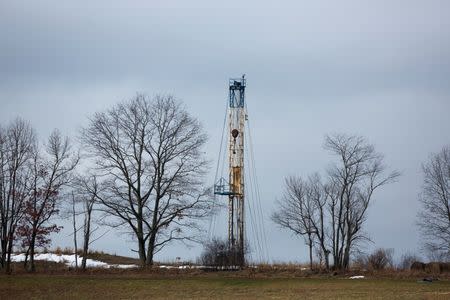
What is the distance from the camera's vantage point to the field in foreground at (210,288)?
105ft

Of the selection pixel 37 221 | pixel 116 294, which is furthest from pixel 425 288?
pixel 37 221

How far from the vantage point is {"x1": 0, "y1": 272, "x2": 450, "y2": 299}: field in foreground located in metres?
Answer: 32.0

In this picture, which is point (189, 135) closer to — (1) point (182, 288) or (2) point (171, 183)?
(2) point (171, 183)

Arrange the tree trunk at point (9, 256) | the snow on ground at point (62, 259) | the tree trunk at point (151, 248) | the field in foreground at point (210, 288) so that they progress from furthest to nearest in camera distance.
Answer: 1. the snow on ground at point (62, 259)
2. the tree trunk at point (151, 248)
3. the tree trunk at point (9, 256)
4. the field in foreground at point (210, 288)

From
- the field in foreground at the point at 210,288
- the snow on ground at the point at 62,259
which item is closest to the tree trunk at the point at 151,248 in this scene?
the snow on ground at the point at 62,259

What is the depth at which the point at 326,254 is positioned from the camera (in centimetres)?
4672

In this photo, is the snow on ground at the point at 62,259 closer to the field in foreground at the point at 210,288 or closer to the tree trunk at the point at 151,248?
the tree trunk at the point at 151,248

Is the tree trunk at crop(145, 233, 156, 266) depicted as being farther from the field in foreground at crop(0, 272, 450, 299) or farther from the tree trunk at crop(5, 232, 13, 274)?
the tree trunk at crop(5, 232, 13, 274)

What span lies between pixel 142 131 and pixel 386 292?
71.1 feet

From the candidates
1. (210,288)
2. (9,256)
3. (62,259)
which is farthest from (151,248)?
(210,288)

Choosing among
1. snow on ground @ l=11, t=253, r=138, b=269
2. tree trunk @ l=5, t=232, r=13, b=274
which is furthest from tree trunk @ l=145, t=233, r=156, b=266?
tree trunk @ l=5, t=232, r=13, b=274

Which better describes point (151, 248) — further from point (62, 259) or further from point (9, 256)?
point (9, 256)

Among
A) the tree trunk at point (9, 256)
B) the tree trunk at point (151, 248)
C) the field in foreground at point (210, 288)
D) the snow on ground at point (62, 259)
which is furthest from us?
the snow on ground at point (62, 259)

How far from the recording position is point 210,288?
114 ft
